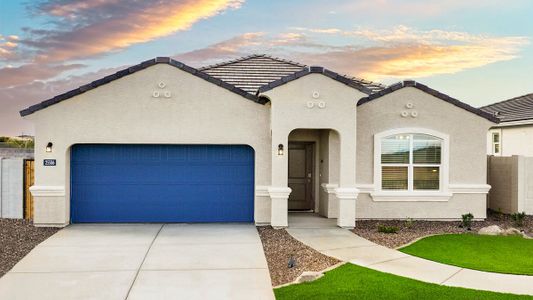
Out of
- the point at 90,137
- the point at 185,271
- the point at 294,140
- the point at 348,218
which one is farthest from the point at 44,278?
the point at 294,140

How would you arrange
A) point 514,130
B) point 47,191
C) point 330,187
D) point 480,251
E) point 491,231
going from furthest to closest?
point 514,130
point 330,187
point 47,191
point 491,231
point 480,251

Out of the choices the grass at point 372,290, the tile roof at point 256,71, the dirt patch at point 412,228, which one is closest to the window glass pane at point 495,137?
the dirt patch at point 412,228

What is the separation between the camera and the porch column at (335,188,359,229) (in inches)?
504

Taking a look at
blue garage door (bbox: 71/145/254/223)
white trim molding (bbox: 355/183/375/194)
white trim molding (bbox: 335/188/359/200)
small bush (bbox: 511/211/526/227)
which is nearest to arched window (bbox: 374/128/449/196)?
white trim molding (bbox: 355/183/375/194)

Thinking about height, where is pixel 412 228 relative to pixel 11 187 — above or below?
below

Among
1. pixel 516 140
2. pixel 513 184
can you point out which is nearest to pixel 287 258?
pixel 513 184

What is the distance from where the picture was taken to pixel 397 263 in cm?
920

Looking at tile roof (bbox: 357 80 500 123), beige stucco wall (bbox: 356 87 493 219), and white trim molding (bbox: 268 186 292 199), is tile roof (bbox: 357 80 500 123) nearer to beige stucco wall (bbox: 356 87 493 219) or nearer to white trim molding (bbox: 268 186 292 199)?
beige stucco wall (bbox: 356 87 493 219)

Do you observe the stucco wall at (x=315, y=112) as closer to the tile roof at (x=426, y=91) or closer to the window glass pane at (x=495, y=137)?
the tile roof at (x=426, y=91)

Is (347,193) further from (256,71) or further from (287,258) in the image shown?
(256,71)

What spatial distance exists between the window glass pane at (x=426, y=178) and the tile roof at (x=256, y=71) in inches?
113

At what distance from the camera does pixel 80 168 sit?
13266 mm

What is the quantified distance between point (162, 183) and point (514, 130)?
15.7 m

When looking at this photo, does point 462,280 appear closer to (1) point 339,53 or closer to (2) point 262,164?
(2) point 262,164
